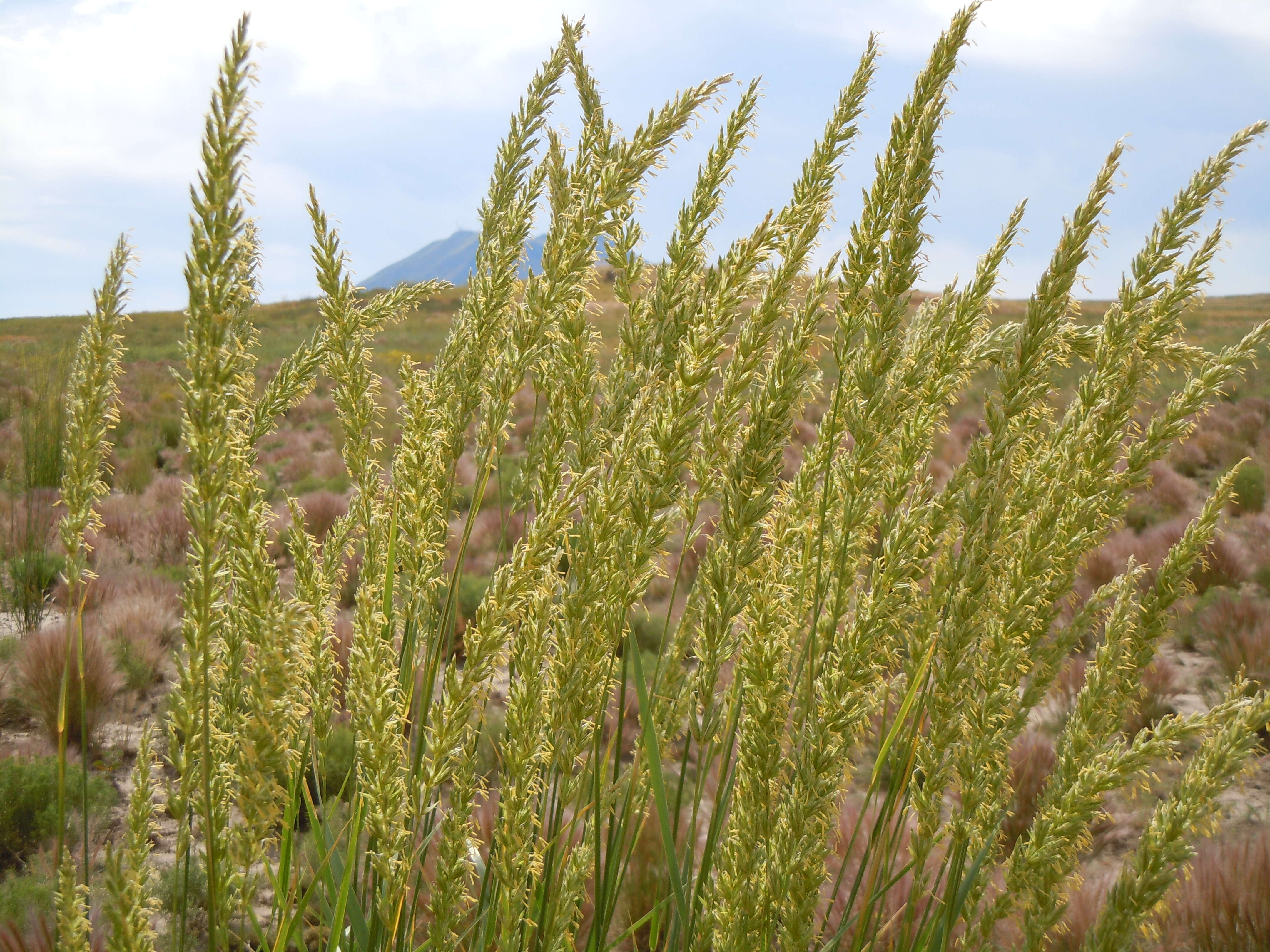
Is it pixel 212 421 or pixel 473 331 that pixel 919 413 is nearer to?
pixel 473 331

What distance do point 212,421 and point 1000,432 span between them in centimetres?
119

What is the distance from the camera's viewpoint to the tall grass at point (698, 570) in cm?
111

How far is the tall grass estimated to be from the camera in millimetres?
1106

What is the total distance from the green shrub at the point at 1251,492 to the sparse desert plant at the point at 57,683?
11864mm

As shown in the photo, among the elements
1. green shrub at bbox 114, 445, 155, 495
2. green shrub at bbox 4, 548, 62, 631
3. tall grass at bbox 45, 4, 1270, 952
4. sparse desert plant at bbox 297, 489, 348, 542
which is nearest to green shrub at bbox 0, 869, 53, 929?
tall grass at bbox 45, 4, 1270, 952

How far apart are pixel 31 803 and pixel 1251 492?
12.6 metres

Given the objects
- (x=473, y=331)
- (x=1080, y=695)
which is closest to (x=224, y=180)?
(x=473, y=331)

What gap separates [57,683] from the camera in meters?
4.48

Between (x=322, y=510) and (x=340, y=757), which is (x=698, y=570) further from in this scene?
(x=322, y=510)

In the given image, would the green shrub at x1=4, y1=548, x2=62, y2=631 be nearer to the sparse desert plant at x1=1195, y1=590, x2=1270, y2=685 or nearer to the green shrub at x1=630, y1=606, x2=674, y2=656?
the green shrub at x1=630, y1=606, x2=674, y2=656

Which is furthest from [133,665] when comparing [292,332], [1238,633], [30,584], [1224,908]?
[292,332]

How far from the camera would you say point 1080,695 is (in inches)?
64.6

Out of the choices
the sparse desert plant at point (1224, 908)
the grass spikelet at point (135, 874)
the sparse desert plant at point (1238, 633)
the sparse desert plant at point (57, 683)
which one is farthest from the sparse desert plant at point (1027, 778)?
the sparse desert plant at point (57, 683)

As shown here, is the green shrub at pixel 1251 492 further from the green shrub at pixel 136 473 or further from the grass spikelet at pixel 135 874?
the green shrub at pixel 136 473
